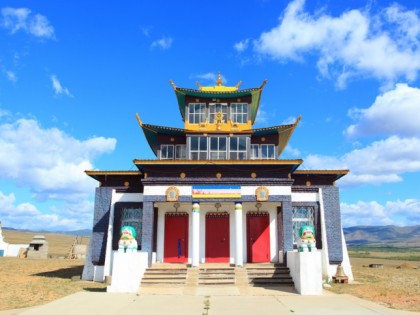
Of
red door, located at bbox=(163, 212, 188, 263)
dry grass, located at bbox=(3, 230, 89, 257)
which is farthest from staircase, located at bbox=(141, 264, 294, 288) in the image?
dry grass, located at bbox=(3, 230, 89, 257)

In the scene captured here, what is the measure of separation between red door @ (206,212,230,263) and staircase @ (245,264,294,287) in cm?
242

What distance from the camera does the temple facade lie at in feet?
66.2

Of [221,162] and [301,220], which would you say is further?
[301,220]

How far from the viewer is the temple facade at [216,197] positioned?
66.2 feet

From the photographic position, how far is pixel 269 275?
1834 centimetres

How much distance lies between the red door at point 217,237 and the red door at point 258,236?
4.15ft

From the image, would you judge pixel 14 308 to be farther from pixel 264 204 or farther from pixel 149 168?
pixel 264 204

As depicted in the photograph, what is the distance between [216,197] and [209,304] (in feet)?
24.3

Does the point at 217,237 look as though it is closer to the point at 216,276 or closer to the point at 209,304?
the point at 216,276

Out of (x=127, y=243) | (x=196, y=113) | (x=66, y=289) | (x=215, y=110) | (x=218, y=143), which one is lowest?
(x=66, y=289)

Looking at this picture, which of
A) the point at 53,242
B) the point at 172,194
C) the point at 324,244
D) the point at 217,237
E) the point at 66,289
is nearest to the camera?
the point at 66,289

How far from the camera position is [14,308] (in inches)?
524

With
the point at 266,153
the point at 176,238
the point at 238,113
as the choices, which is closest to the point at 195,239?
the point at 176,238

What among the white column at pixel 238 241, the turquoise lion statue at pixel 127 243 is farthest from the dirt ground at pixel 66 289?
the white column at pixel 238 241
